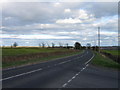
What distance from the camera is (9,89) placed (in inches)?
327

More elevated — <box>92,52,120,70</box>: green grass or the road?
the road

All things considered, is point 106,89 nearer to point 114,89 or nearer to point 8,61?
point 114,89

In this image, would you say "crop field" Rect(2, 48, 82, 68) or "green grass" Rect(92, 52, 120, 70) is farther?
"crop field" Rect(2, 48, 82, 68)

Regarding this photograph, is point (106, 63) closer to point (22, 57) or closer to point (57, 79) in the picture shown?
point (22, 57)

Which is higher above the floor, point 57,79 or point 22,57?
point 22,57

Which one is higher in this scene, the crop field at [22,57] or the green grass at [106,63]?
the crop field at [22,57]

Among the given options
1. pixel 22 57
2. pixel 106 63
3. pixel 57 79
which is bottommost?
pixel 106 63

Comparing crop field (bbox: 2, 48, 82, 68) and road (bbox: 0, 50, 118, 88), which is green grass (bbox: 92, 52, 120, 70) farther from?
crop field (bbox: 2, 48, 82, 68)

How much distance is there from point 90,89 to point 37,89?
2580mm

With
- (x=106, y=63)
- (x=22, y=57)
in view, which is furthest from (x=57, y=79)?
(x=22, y=57)

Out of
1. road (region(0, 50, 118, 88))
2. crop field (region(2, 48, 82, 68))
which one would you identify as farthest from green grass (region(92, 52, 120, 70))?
crop field (region(2, 48, 82, 68))

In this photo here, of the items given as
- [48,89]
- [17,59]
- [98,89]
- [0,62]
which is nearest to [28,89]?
[48,89]

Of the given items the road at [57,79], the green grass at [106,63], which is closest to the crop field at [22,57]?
the road at [57,79]

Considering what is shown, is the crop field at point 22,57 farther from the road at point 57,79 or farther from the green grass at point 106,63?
the green grass at point 106,63
